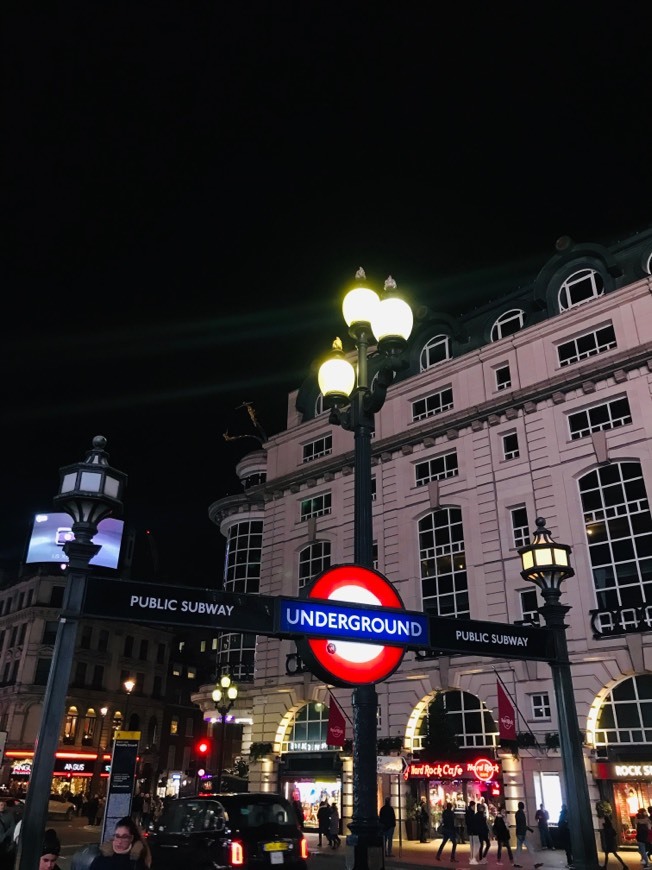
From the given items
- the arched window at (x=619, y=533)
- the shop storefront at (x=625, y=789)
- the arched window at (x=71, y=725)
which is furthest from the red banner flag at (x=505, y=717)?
the arched window at (x=71, y=725)

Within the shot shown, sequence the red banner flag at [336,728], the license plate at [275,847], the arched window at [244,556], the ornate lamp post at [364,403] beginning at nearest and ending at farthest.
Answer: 1. the ornate lamp post at [364,403]
2. the license plate at [275,847]
3. the red banner flag at [336,728]
4. the arched window at [244,556]

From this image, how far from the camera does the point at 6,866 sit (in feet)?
27.4

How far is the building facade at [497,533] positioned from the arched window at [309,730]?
88 millimetres

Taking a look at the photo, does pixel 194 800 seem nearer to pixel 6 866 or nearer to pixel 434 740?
pixel 6 866

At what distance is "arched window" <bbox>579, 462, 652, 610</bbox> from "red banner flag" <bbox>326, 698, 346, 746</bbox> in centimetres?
1248

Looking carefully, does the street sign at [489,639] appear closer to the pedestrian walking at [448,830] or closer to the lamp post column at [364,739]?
the lamp post column at [364,739]

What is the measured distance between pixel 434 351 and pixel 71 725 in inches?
1720

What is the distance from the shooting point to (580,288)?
1312 inches

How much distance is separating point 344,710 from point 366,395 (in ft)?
93.0

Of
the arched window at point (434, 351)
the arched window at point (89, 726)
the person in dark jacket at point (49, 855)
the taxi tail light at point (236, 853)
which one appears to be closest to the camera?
the person in dark jacket at point (49, 855)

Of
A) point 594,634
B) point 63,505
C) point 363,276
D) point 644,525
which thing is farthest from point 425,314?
point 63,505

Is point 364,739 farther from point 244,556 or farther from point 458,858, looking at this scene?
point 244,556

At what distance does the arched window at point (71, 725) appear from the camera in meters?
55.3

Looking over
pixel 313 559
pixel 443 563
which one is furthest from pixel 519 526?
pixel 313 559
